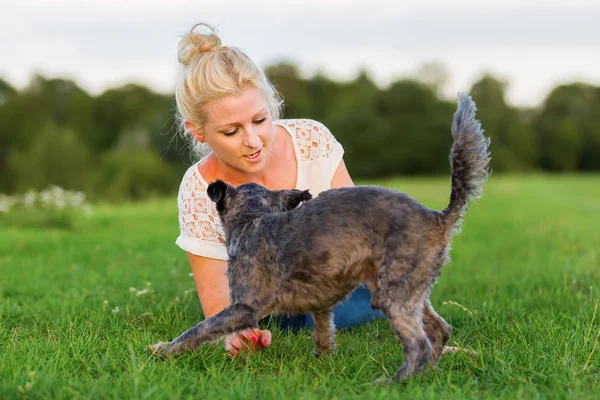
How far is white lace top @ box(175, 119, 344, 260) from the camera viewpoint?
496 cm

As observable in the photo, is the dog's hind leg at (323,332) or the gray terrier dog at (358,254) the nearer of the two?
the gray terrier dog at (358,254)

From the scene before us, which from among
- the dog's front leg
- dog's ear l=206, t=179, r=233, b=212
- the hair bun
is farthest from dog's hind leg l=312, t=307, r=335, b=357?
the hair bun

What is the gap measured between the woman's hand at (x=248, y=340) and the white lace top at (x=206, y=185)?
839mm

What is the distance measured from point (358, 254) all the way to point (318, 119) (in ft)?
192

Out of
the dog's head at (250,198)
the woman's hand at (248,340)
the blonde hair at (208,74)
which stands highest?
the blonde hair at (208,74)

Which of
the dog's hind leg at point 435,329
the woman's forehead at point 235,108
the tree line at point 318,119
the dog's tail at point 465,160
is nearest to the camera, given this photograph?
the dog's tail at point 465,160

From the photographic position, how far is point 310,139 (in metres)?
5.39

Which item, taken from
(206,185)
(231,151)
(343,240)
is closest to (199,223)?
(206,185)

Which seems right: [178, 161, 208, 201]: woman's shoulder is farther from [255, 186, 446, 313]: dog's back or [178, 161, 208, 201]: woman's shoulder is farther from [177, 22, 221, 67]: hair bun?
[255, 186, 446, 313]: dog's back

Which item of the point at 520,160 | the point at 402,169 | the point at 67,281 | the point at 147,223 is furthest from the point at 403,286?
the point at 520,160

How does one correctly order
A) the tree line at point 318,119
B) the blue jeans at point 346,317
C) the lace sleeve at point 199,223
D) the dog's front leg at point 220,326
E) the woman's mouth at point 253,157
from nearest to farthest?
1. the dog's front leg at point 220,326
2. the woman's mouth at point 253,157
3. the lace sleeve at point 199,223
4. the blue jeans at point 346,317
5. the tree line at point 318,119

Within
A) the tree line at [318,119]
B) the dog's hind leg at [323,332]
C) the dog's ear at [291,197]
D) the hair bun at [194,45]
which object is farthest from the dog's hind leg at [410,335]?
the tree line at [318,119]

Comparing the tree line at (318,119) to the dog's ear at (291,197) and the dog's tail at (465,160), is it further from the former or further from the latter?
the dog's tail at (465,160)

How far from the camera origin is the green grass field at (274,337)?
3.39 m
